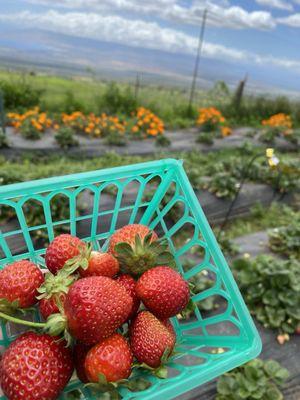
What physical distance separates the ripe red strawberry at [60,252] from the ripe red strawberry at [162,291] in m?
0.19

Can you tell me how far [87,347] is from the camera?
90cm

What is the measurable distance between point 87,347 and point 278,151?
5617mm

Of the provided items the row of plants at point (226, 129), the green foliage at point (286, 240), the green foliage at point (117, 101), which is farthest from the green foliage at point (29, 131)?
the green foliage at point (286, 240)

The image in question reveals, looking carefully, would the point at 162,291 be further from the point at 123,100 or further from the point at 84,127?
the point at 123,100

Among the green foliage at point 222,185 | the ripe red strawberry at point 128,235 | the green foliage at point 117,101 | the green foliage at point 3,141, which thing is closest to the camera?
the ripe red strawberry at point 128,235

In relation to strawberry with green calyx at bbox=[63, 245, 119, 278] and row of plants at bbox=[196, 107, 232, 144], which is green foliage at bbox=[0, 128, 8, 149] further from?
strawberry with green calyx at bbox=[63, 245, 119, 278]

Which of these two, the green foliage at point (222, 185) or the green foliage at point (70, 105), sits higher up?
the green foliage at point (222, 185)

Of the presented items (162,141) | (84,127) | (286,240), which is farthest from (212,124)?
(286,240)

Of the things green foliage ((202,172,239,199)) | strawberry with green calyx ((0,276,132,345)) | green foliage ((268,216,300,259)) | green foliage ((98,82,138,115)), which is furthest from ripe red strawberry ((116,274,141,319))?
green foliage ((98,82,138,115))

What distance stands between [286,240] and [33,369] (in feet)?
7.17

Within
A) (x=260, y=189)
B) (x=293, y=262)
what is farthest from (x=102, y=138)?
(x=293, y=262)

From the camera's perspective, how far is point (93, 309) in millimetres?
826

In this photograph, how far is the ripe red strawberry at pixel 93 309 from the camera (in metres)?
0.82

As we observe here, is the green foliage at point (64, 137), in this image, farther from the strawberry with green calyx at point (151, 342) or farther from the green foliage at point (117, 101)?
the strawberry with green calyx at point (151, 342)
